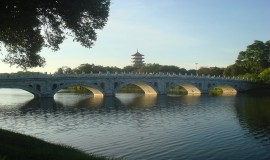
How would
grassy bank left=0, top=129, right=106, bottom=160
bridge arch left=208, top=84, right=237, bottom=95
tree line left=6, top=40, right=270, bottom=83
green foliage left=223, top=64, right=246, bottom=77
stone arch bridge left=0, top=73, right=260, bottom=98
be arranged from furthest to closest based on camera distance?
green foliage left=223, top=64, right=246, bottom=77 < tree line left=6, top=40, right=270, bottom=83 < bridge arch left=208, top=84, right=237, bottom=95 < stone arch bridge left=0, top=73, right=260, bottom=98 < grassy bank left=0, top=129, right=106, bottom=160

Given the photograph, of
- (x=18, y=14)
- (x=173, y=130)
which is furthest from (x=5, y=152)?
(x=173, y=130)

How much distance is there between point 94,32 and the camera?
87.6ft

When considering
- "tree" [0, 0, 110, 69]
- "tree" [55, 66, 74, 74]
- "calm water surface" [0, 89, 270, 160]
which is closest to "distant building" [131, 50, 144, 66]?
"tree" [55, 66, 74, 74]

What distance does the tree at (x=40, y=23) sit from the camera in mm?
22203

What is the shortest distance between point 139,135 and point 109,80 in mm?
54349

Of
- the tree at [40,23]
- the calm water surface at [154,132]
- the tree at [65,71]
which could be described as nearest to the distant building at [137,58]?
the tree at [65,71]

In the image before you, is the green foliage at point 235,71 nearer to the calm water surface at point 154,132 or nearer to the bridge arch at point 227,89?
the bridge arch at point 227,89

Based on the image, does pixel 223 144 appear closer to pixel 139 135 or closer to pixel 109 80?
pixel 139 135

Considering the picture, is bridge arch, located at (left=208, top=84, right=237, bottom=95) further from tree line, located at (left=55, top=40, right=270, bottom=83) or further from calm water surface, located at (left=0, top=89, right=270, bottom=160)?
calm water surface, located at (left=0, top=89, right=270, bottom=160)

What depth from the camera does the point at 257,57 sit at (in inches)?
5027

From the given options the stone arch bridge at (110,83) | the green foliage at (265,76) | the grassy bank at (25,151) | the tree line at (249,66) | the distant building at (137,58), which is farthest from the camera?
the distant building at (137,58)

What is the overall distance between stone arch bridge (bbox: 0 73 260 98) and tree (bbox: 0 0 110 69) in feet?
134

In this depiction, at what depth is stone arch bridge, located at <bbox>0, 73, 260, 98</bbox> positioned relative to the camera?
71000 mm

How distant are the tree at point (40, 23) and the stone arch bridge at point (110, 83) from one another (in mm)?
40895
